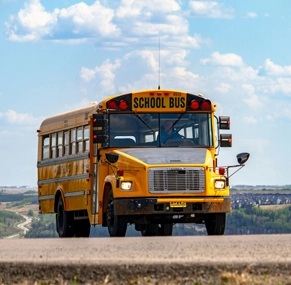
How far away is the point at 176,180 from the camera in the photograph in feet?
57.9

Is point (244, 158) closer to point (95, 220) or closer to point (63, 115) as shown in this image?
point (95, 220)

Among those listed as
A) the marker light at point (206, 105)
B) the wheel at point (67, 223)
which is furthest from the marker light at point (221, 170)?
the wheel at point (67, 223)

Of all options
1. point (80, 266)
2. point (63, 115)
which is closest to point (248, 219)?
point (63, 115)

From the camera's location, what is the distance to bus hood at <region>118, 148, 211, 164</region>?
58.0ft

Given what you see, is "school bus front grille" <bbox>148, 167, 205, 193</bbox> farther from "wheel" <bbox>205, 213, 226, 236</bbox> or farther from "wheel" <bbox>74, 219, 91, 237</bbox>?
"wheel" <bbox>74, 219, 91, 237</bbox>

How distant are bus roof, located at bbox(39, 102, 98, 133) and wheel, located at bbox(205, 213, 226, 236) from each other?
2728mm

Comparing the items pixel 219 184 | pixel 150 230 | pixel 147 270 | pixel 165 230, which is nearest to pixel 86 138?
pixel 150 230

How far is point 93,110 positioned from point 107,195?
1.62 metres

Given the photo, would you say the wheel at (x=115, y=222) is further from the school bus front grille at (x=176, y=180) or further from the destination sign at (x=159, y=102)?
the destination sign at (x=159, y=102)

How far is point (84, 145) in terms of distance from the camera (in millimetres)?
19781

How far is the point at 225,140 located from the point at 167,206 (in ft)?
6.43

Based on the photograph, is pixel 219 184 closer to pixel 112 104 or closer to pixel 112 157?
pixel 112 157

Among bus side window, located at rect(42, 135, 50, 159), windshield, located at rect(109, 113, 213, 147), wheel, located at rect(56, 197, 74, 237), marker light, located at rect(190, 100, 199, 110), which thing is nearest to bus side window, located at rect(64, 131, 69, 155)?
wheel, located at rect(56, 197, 74, 237)

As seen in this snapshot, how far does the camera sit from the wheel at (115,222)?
17531 millimetres
